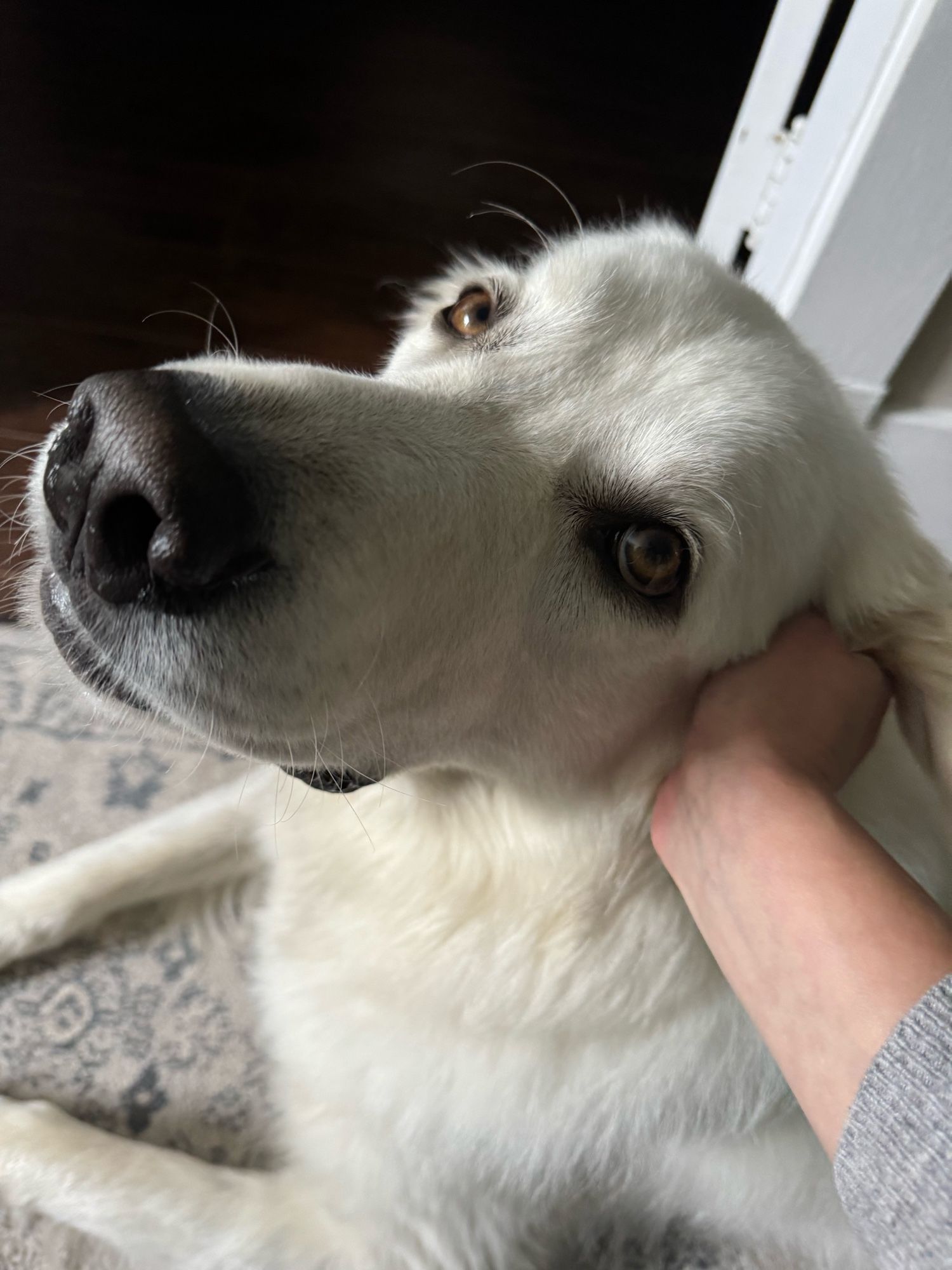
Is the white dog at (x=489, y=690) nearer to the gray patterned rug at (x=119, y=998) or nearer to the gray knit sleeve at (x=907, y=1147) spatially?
the gray patterned rug at (x=119, y=998)

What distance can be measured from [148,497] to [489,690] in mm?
464

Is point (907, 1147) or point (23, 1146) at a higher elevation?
point (907, 1147)

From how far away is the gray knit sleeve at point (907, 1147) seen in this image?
67 centimetres

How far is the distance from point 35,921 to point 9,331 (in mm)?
2098

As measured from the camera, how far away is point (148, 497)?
72 centimetres

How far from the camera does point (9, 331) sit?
281 centimetres

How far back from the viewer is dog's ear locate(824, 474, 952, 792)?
1063mm

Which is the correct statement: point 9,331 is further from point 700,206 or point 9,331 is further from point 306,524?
point 700,206

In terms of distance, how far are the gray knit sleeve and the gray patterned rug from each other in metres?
0.98

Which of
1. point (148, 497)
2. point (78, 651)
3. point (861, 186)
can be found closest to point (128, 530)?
point (148, 497)

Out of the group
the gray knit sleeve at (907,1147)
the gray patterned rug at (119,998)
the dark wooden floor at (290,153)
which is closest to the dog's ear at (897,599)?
the gray knit sleeve at (907,1147)

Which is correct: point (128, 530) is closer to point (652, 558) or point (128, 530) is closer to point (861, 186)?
point (652, 558)

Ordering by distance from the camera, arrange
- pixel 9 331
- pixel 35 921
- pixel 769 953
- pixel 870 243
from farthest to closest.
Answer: pixel 9 331 → pixel 870 243 → pixel 35 921 → pixel 769 953

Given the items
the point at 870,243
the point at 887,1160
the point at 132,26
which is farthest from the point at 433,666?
the point at 132,26
